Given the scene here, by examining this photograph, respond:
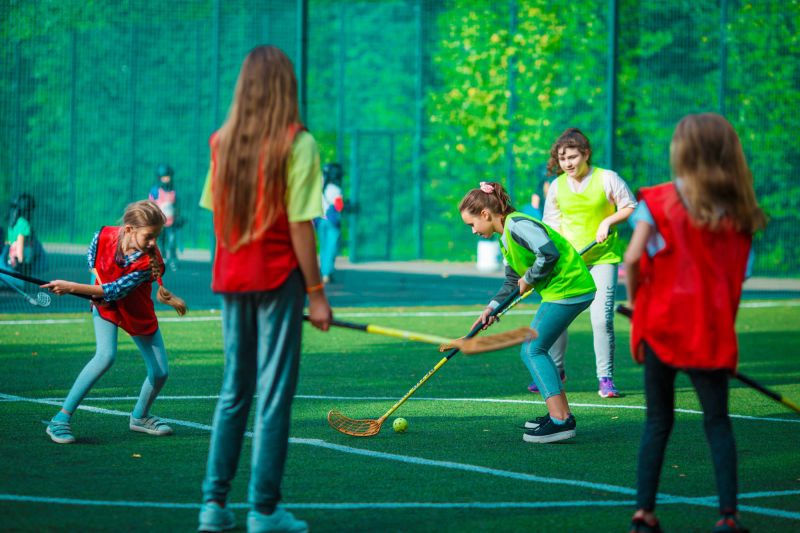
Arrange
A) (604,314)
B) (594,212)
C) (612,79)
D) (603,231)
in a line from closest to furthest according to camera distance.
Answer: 1. (603,231)
2. (594,212)
3. (604,314)
4. (612,79)

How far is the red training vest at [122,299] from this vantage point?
5980mm

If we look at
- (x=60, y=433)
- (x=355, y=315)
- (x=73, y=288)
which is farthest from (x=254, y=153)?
(x=355, y=315)

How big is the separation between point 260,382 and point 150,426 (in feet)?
7.43

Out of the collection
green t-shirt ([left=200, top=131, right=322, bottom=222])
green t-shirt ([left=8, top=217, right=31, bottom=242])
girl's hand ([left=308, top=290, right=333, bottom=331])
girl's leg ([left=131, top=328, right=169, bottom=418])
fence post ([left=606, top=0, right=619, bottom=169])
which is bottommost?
girl's leg ([left=131, top=328, right=169, bottom=418])

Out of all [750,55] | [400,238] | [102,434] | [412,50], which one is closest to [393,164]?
[400,238]

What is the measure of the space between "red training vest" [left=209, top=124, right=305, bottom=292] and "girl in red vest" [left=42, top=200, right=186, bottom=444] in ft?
6.04

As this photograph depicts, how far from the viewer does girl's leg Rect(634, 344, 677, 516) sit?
165 inches

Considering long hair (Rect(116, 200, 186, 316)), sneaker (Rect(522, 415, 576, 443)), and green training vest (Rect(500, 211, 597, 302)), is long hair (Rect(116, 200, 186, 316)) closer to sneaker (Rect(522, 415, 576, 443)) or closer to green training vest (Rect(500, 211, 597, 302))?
green training vest (Rect(500, 211, 597, 302))

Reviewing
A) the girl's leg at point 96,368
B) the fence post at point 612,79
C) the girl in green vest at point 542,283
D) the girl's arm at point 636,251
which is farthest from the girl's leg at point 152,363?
the fence post at point 612,79

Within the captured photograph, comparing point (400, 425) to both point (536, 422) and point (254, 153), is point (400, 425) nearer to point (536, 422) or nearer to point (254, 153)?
point (536, 422)

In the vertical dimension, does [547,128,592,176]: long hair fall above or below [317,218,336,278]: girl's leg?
above

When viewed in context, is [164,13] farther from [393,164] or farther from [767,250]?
[767,250]

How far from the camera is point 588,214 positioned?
7.72m

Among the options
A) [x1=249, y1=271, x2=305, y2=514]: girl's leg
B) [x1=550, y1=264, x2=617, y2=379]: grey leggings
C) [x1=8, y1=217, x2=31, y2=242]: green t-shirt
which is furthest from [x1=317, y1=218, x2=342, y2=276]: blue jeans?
[x1=249, y1=271, x2=305, y2=514]: girl's leg
